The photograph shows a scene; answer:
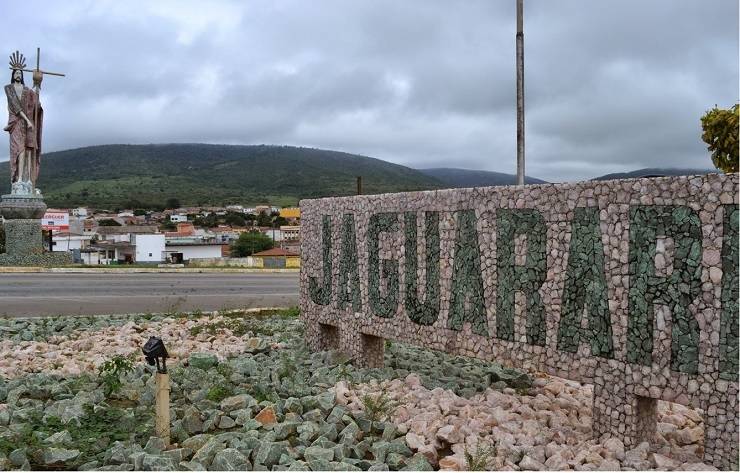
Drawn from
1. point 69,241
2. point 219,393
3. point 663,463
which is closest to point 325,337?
point 219,393

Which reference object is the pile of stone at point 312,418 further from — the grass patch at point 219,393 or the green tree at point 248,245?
the green tree at point 248,245

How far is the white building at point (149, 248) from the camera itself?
187 ft

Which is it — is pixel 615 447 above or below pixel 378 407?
below

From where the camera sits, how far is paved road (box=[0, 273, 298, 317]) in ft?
57.2

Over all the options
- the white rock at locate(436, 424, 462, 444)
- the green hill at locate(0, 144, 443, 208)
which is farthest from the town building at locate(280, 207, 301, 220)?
the white rock at locate(436, 424, 462, 444)

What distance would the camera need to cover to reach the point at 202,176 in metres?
157

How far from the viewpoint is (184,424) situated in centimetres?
723

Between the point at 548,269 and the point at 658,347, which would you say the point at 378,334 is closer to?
the point at 548,269

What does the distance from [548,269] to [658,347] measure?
57.2 inches

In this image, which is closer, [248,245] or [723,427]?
[723,427]

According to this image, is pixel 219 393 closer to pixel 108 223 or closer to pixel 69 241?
pixel 69 241

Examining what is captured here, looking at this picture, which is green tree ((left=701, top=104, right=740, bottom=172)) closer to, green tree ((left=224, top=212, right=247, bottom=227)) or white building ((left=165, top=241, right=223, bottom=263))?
white building ((left=165, top=241, right=223, bottom=263))

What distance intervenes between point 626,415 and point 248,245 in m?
58.1

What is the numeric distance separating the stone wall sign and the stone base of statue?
2535 cm
